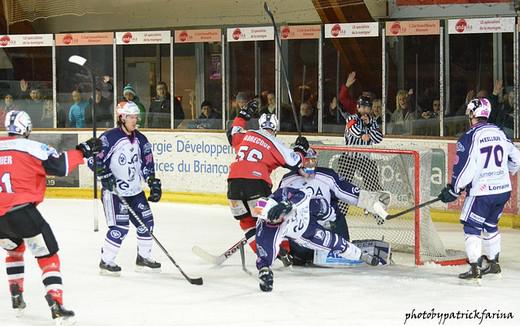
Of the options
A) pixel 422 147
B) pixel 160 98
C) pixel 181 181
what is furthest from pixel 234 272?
pixel 160 98

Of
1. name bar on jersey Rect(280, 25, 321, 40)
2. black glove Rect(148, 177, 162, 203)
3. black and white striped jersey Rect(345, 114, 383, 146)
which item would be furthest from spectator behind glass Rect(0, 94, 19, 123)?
black glove Rect(148, 177, 162, 203)

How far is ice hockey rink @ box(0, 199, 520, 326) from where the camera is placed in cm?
584

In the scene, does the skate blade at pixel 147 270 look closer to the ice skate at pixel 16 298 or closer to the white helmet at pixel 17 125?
the ice skate at pixel 16 298

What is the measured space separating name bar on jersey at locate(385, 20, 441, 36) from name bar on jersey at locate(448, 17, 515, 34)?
0.17 metres

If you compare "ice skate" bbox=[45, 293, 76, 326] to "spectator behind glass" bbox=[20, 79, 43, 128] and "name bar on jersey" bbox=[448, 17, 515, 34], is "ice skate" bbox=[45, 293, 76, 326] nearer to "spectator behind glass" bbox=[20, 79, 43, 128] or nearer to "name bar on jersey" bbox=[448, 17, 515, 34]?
"name bar on jersey" bbox=[448, 17, 515, 34]

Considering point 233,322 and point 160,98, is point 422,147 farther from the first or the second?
point 233,322

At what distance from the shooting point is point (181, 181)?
1152cm

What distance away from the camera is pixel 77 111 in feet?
40.7

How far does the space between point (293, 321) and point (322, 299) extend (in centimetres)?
61

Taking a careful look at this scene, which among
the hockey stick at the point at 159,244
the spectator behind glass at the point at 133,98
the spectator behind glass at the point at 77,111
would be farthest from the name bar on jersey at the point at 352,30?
the hockey stick at the point at 159,244

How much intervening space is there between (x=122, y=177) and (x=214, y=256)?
0.99 metres

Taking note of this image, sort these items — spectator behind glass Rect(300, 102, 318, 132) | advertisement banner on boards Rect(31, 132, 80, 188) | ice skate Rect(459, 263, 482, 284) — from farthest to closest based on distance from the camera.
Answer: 1. advertisement banner on boards Rect(31, 132, 80, 188)
2. spectator behind glass Rect(300, 102, 318, 132)
3. ice skate Rect(459, 263, 482, 284)

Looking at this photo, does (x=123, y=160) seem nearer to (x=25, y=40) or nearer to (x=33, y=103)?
(x=33, y=103)

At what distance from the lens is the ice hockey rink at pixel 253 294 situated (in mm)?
5840
